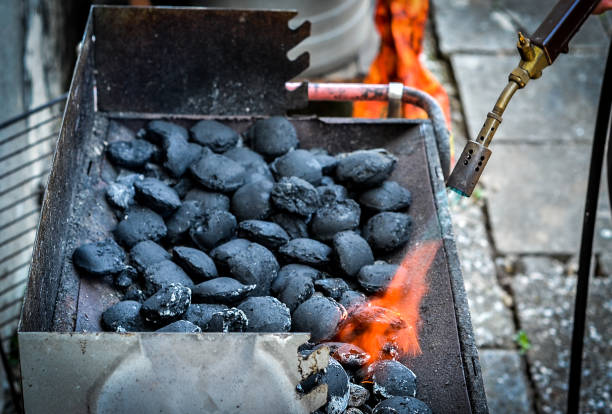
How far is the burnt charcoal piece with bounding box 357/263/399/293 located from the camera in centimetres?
143

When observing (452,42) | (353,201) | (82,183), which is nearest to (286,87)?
(353,201)

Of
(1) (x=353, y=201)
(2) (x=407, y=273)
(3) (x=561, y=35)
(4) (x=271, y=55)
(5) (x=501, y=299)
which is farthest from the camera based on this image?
(5) (x=501, y=299)

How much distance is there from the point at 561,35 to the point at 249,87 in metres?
0.90

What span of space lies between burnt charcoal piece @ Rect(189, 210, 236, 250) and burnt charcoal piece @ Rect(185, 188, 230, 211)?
0.06 meters

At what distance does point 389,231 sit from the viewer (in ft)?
5.02

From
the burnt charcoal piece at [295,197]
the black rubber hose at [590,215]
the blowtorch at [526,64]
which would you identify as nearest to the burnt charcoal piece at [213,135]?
the burnt charcoal piece at [295,197]

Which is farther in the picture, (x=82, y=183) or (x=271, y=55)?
(x=271, y=55)

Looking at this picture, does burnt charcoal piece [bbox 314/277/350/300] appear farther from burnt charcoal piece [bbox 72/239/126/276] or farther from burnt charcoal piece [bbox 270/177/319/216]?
burnt charcoal piece [bbox 72/239/126/276]

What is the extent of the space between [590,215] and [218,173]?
1.02m

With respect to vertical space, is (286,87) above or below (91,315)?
above

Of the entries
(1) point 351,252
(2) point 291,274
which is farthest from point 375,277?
(2) point 291,274

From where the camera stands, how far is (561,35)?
1.26m

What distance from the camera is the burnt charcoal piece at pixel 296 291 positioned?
139 centimetres

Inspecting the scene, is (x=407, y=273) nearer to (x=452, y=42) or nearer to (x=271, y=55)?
(x=271, y=55)
